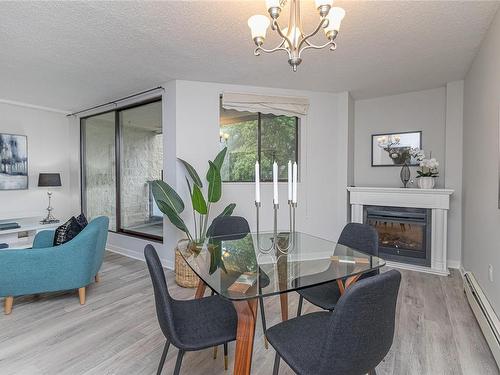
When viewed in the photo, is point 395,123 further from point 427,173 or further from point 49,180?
point 49,180

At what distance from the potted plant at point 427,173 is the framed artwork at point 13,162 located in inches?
236

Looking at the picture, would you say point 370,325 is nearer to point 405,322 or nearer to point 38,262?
point 405,322

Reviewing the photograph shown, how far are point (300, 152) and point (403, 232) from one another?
69.9 inches

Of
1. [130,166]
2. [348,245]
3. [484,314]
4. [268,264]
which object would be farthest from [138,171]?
[484,314]

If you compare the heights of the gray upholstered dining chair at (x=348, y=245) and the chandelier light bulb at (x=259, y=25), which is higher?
the chandelier light bulb at (x=259, y=25)

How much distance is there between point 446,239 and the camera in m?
3.49

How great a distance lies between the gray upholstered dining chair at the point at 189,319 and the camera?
1.26 metres

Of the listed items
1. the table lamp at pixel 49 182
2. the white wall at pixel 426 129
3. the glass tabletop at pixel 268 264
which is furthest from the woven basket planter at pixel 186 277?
the white wall at pixel 426 129

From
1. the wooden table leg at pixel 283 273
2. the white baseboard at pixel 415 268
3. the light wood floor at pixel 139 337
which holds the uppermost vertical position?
the wooden table leg at pixel 283 273

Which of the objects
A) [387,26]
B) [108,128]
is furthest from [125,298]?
[387,26]

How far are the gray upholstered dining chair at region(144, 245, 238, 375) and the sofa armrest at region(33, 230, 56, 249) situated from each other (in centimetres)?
241

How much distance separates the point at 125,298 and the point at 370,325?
2485mm

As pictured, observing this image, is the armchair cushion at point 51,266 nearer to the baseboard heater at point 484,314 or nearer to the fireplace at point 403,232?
the baseboard heater at point 484,314

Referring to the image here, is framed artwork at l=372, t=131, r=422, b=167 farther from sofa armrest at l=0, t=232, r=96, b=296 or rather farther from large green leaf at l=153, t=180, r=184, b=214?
sofa armrest at l=0, t=232, r=96, b=296
